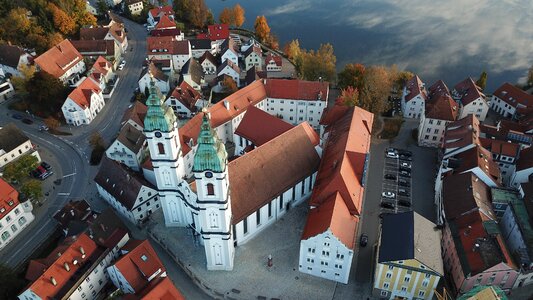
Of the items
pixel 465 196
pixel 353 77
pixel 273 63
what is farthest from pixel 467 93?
pixel 273 63

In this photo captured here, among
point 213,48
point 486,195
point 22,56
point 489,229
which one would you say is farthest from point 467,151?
point 22,56

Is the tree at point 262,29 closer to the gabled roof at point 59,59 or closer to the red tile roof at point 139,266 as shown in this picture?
the gabled roof at point 59,59

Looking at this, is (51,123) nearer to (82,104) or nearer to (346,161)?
(82,104)

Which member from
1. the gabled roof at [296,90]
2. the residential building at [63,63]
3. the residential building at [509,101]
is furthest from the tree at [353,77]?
the residential building at [63,63]

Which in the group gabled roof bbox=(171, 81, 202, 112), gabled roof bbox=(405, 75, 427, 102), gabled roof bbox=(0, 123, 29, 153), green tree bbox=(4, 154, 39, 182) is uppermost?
gabled roof bbox=(405, 75, 427, 102)

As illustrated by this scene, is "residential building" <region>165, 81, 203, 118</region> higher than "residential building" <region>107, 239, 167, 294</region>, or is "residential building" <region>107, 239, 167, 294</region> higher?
"residential building" <region>165, 81, 203, 118</region>

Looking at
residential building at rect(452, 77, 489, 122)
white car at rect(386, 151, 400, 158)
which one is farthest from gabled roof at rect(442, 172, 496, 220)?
residential building at rect(452, 77, 489, 122)

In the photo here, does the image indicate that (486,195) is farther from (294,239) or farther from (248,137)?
(248,137)

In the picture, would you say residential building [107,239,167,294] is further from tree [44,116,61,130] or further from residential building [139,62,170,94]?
residential building [139,62,170,94]
